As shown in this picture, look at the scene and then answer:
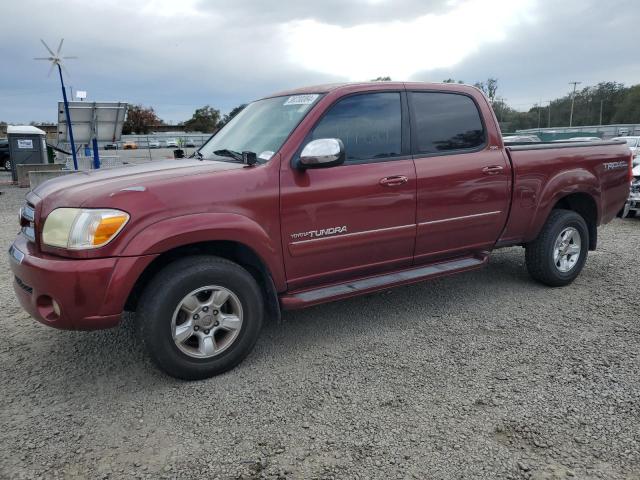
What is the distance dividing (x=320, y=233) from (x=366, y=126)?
37.4 inches

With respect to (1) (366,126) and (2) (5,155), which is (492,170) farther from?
(2) (5,155)

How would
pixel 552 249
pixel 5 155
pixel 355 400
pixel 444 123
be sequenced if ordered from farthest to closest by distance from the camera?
pixel 5 155
pixel 552 249
pixel 444 123
pixel 355 400

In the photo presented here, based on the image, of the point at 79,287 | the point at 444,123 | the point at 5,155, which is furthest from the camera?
the point at 5,155

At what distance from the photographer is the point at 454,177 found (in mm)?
3865

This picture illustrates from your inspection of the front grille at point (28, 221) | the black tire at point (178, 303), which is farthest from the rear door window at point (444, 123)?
the front grille at point (28, 221)

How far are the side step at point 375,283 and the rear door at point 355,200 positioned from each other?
0.24 ft

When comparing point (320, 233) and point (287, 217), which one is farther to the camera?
point (320, 233)

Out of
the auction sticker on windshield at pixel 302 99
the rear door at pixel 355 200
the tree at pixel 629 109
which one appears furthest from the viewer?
the tree at pixel 629 109

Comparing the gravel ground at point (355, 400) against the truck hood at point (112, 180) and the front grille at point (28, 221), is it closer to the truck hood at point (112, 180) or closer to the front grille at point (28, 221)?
the front grille at point (28, 221)

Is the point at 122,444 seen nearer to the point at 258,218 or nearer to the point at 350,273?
the point at 258,218

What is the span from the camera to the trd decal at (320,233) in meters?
3.24

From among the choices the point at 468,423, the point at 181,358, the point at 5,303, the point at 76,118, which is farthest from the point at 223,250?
the point at 76,118

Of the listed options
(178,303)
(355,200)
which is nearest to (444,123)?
(355,200)

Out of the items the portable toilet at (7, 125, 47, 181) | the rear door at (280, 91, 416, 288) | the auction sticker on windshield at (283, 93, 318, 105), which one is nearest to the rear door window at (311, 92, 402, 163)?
the rear door at (280, 91, 416, 288)
